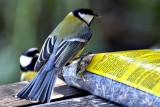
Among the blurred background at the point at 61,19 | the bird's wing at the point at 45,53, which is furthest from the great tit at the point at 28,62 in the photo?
the bird's wing at the point at 45,53

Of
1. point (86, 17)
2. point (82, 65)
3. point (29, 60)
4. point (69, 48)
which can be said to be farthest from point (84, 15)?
point (29, 60)

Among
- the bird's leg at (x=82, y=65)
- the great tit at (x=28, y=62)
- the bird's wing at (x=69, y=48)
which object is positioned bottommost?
the great tit at (x=28, y=62)

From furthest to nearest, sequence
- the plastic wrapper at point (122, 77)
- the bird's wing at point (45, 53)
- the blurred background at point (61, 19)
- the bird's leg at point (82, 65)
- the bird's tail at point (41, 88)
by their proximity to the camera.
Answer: the blurred background at point (61, 19) → the bird's wing at point (45, 53) → the bird's leg at point (82, 65) → the bird's tail at point (41, 88) → the plastic wrapper at point (122, 77)

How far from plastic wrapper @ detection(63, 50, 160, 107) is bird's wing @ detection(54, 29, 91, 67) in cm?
10

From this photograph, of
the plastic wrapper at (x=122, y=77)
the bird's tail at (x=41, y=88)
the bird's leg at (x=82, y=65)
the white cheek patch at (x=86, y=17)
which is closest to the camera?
the plastic wrapper at (x=122, y=77)

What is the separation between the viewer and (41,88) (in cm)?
177

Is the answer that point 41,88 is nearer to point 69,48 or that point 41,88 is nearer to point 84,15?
point 69,48

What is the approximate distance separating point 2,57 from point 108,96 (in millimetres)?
1844

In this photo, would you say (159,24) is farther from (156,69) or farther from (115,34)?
(156,69)

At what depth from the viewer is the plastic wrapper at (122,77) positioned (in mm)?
1549

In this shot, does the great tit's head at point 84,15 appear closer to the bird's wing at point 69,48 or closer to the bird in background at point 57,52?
the bird in background at point 57,52

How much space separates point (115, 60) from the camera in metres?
1.72

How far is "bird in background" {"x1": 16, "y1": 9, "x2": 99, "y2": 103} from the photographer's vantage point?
1.74m

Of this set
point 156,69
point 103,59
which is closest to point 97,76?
point 103,59
